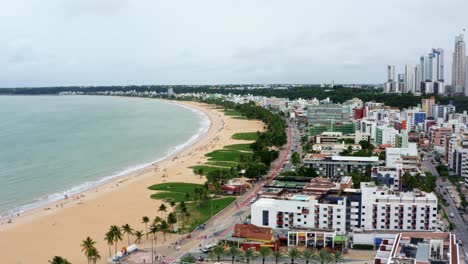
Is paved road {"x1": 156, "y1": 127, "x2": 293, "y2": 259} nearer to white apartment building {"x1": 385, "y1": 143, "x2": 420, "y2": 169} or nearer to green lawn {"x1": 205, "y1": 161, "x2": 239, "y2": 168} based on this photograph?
green lawn {"x1": 205, "y1": 161, "x2": 239, "y2": 168}

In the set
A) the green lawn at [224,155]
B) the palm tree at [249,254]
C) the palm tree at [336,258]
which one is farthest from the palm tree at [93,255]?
the green lawn at [224,155]

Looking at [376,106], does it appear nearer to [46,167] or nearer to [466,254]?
[46,167]

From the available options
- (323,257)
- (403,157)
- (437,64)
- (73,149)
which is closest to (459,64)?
(437,64)

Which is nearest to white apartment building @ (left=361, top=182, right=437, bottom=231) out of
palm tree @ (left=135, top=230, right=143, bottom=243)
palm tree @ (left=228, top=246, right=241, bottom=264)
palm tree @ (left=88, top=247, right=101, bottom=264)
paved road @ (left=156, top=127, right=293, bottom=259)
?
paved road @ (left=156, top=127, right=293, bottom=259)

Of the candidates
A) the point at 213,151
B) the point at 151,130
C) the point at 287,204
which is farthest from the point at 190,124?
the point at 287,204

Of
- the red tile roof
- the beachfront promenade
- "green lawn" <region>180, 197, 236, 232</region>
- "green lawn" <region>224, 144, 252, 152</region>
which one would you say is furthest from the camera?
"green lawn" <region>224, 144, 252, 152</region>
